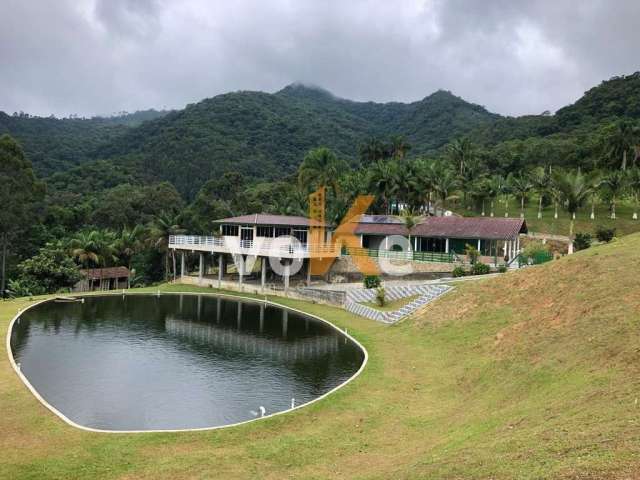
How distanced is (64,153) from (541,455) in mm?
121433

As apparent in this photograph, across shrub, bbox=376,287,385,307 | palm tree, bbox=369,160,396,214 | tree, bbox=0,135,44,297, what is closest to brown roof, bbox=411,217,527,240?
palm tree, bbox=369,160,396,214

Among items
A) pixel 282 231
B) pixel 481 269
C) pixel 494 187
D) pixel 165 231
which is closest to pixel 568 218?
pixel 494 187

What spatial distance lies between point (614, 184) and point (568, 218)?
19.6ft

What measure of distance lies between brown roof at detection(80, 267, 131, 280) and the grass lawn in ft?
103

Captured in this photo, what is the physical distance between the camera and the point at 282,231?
43688 millimetres

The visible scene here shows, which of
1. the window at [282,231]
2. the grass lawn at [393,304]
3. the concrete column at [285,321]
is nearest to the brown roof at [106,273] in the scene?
the window at [282,231]

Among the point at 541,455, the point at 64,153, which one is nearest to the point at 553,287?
the point at 541,455

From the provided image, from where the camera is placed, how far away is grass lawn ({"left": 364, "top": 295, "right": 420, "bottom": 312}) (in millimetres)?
31934

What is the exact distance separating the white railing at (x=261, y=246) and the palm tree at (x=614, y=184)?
34.6 meters

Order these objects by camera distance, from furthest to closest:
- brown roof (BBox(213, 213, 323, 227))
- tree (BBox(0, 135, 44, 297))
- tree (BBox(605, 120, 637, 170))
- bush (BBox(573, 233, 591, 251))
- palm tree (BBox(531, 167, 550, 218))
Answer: tree (BBox(605, 120, 637, 170)) → palm tree (BBox(531, 167, 550, 218)) → tree (BBox(0, 135, 44, 297)) → brown roof (BBox(213, 213, 323, 227)) → bush (BBox(573, 233, 591, 251))

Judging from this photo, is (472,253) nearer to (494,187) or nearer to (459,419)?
(494,187)

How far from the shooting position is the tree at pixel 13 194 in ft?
165

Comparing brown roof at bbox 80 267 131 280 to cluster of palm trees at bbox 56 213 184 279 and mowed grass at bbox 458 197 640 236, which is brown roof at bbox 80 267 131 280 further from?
mowed grass at bbox 458 197 640 236

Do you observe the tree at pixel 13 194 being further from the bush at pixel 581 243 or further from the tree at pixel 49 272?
the bush at pixel 581 243
